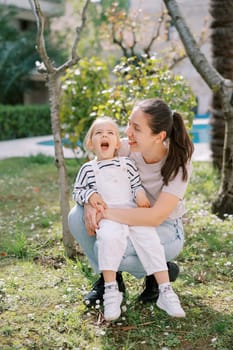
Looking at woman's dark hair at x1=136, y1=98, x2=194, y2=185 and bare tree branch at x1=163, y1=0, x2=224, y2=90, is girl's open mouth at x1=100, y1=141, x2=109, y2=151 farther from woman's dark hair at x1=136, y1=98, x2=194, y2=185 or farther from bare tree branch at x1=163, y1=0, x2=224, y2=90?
bare tree branch at x1=163, y1=0, x2=224, y2=90

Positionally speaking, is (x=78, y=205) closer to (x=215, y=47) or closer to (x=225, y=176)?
(x=225, y=176)

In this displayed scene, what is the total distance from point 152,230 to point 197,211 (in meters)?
2.41

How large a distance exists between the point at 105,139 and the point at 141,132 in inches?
7.3

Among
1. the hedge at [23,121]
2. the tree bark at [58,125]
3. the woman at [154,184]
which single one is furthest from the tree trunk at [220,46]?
the hedge at [23,121]

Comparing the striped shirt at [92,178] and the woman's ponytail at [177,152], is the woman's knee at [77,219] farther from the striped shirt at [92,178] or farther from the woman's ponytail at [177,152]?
the woman's ponytail at [177,152]

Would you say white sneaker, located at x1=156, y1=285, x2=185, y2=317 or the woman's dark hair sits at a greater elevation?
the woman's dark hair

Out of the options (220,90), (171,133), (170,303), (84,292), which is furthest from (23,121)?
(170,303)

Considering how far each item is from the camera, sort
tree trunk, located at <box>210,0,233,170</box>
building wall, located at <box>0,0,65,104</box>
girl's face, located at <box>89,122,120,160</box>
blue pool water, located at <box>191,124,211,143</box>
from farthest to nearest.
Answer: building wall, located at <box>0,0,65,104</box>, blue pool water, located at <box>191,124,211,143</box>, tree trunk, located at <box>210,0,233,170</box>, girl's face, located at <box>89,122,120,160</box>

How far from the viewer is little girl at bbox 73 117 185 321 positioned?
8.45ft

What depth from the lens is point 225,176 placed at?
4.66 meters

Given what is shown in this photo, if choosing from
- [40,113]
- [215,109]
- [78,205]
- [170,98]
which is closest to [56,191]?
[170,98]

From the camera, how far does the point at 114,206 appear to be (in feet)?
8.93

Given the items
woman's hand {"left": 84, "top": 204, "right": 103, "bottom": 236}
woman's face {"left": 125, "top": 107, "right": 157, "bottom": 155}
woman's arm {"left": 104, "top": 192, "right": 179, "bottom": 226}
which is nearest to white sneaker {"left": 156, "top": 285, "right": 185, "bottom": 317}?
woman's arm {"left": 104, "top": 192, "right": 179, "bottom": 226}

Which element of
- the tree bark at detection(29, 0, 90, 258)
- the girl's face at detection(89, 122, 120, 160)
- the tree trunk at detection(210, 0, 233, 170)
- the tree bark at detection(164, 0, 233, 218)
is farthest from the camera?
the tree trunk at detection(210, 0, 233, 170)
